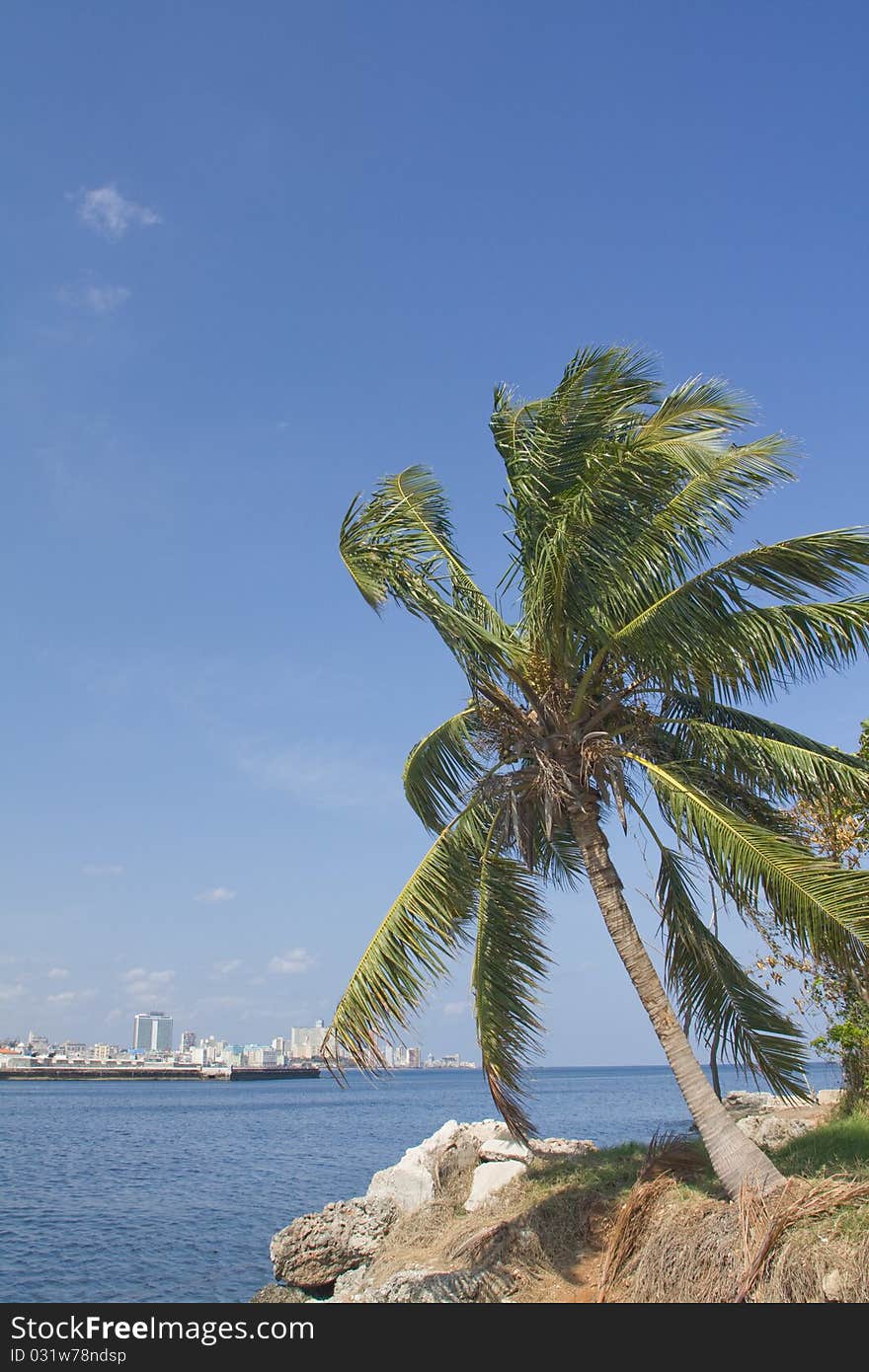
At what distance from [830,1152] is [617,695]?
6.06m

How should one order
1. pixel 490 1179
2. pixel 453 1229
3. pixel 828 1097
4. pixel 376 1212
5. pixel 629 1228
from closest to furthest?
pixel 629 1228, pixel 453 1229, pixel 490 1179, pixel 376 1212, pixel 828 1097

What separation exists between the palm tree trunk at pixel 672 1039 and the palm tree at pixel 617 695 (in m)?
0.02

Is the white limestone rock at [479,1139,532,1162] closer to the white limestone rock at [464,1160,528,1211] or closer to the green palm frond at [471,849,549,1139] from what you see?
the white limestone rock at [464,1160,528,1211]

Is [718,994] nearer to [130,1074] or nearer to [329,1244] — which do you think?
[329,1244]

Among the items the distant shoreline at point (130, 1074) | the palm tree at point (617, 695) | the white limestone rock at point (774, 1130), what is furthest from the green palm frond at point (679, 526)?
the distant shoreline at point (130, 1074)

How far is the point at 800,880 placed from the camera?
8.48 metres

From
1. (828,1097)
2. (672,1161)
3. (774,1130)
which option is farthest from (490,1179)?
(828,1097)

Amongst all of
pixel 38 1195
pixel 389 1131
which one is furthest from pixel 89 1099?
pixel 38 1195

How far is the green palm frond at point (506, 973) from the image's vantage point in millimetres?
10047

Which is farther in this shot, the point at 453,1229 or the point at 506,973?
the point at 453,1229

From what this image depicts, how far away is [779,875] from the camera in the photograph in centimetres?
857

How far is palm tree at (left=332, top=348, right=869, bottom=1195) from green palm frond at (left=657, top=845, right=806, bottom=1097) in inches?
0.9

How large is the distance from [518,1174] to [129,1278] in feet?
25.1
